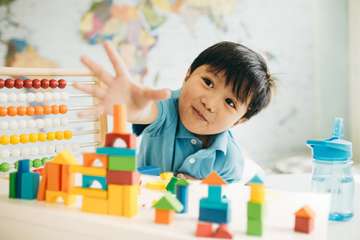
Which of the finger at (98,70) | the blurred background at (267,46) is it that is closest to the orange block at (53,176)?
the finger at (98,70)

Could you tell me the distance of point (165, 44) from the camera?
1.80m

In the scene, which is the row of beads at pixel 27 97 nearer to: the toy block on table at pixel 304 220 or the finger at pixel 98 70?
the finger at pixel 98 70

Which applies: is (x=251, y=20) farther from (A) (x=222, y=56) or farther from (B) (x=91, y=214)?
(B) (x=91, y=214)

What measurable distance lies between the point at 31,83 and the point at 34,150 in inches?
6.3

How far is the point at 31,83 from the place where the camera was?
1153 mm

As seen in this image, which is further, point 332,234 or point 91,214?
point 332,234

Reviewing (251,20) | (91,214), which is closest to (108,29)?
(251,20)

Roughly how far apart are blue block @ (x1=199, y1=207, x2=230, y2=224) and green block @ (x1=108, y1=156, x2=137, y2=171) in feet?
0.35

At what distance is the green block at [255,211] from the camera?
54cm

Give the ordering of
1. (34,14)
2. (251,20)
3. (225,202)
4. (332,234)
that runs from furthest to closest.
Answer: (251,20) < (34,14) < (332,234) < (225,202)

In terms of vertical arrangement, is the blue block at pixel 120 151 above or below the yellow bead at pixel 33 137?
below

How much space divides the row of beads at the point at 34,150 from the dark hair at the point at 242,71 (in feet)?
1.32

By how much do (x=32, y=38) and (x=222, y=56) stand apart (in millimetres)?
664

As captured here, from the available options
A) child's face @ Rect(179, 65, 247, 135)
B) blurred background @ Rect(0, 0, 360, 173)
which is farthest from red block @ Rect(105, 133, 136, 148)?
blurred background @ Rect(0, 0, 360, 173)
